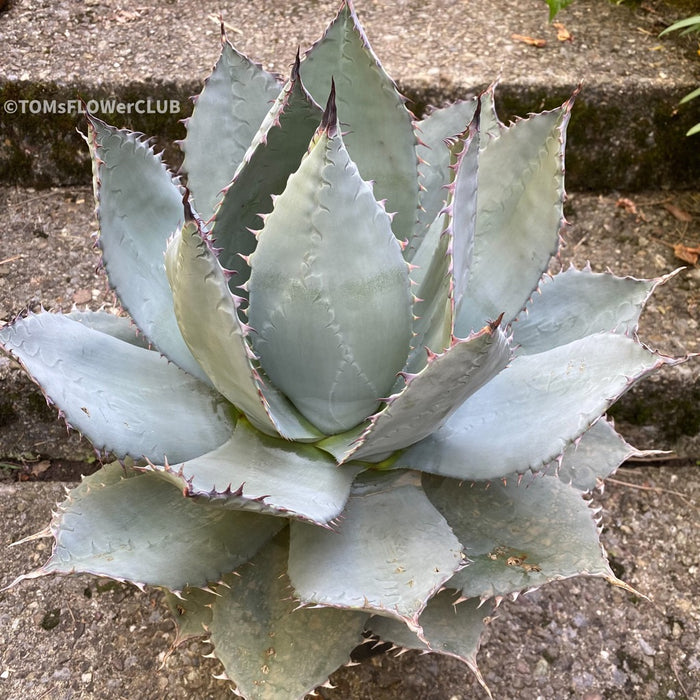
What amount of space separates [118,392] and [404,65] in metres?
1.22

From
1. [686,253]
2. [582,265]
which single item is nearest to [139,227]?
[582,265]

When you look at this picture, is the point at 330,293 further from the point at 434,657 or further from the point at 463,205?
the point at 434,657

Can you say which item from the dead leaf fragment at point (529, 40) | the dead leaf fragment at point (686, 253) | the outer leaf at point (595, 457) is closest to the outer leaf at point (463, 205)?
the outer leaf at point (595, 457)

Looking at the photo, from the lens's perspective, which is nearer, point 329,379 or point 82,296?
point 329,379

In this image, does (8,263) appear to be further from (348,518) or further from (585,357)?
(585,357)

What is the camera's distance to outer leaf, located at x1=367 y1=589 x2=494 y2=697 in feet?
3.08

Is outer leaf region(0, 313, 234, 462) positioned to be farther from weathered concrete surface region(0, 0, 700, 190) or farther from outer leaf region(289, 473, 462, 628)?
weathered concrete surface region(0, 0, 700, 190)

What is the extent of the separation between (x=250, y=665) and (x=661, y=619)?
2.71 feet

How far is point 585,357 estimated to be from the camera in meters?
0.90

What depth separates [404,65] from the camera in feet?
5.83

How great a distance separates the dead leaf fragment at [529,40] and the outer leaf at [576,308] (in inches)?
39.8

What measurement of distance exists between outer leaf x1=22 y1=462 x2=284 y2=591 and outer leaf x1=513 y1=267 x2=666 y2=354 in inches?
19.4

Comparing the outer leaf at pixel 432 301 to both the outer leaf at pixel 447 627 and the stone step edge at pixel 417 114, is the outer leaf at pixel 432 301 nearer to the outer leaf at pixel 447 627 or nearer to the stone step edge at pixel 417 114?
the outer leaf at pixel 447 627

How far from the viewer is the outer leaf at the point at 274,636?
3.00 feet
